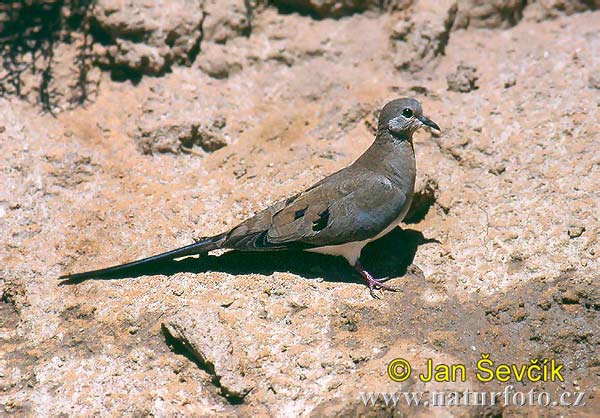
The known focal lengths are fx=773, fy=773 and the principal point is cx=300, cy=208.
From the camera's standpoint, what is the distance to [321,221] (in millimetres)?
5793

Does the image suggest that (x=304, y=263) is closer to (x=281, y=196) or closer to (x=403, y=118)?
(x=281, y=196)

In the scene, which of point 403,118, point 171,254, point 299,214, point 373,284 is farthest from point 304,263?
point 403,118

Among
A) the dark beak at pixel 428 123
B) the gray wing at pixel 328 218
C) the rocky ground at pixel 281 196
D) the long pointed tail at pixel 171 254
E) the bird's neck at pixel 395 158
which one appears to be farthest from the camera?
the dark beak at pixel 428 123

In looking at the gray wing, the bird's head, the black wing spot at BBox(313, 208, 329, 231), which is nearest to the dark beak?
the bird's head

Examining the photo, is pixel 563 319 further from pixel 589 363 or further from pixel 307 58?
pixel 307 58

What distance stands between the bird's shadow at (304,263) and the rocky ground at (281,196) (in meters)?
0.02

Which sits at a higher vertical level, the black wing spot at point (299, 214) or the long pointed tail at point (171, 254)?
the black wing spot at point (299, 214)

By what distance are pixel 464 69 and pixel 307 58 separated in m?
1.52

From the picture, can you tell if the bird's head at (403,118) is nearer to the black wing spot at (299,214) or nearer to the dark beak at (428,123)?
the dark beak at (428,123)

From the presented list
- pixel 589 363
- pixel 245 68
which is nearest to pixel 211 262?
pixel 245 68

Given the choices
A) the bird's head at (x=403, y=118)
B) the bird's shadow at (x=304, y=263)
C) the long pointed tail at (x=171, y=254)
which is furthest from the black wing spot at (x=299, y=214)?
the bird's head at (x=403, y=118)

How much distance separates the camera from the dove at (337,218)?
5.77 meters

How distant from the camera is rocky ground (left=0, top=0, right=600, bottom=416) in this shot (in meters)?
5.16

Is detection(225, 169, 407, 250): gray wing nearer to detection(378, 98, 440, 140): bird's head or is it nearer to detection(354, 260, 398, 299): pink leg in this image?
detection(354, 260, 398, 299): pink leg
